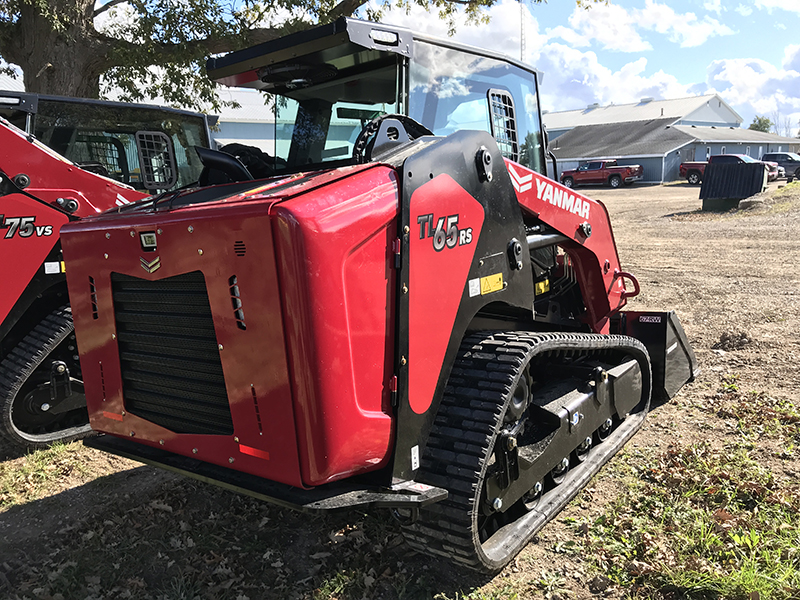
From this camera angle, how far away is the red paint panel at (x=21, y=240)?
4.61 m

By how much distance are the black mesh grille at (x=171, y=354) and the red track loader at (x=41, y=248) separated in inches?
87.9

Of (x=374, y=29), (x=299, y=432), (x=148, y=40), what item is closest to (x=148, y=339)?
(x=299, y=432)

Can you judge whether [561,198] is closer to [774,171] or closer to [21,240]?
[21,240]

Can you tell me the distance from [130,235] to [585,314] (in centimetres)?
308

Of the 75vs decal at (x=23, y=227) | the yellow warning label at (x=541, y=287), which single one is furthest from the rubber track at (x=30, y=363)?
the yellow warning label at (x=541, y=287)

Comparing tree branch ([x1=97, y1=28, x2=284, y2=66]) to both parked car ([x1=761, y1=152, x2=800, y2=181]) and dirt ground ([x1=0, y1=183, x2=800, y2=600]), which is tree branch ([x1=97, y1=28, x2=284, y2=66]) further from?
parked car ([x1=761, y1=152, x2=800, y2=181])

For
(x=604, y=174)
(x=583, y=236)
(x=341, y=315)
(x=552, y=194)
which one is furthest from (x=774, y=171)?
(x=341, y=315)

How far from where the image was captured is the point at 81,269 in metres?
3.01

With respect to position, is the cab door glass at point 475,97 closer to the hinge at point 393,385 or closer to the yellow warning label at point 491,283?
the yellow warning label at point 491,283

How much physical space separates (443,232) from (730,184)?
18822 mm

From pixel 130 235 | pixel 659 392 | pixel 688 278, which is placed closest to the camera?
pixel 130 235

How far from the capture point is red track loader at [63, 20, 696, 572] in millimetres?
2369

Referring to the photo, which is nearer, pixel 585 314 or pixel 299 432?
pixel 299 432

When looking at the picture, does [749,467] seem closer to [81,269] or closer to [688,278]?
[81,269]
